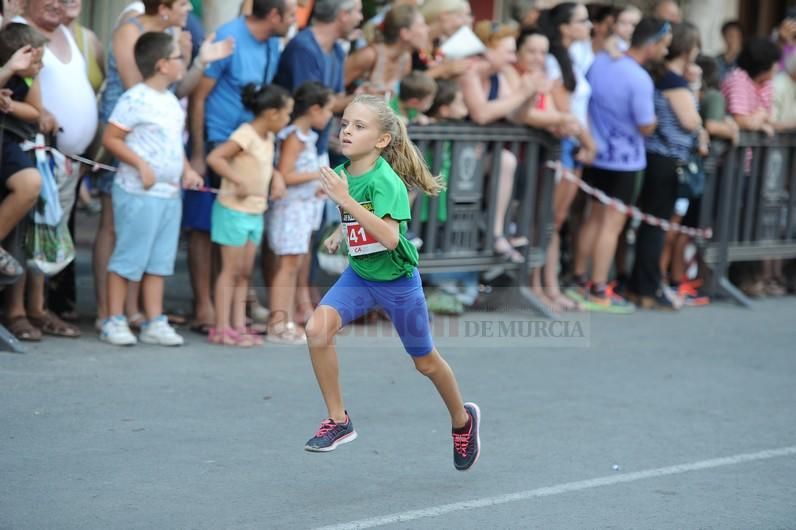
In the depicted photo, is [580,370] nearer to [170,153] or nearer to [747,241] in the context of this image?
[170,153]

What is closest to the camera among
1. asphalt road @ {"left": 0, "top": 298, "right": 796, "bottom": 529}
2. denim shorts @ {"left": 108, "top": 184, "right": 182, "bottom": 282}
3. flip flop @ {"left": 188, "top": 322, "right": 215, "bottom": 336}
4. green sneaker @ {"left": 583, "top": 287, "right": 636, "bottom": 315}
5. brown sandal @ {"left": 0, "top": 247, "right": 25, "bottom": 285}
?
asphalt road @ {"left": 0, "top": 298, "right": 796, "bottom": 529}

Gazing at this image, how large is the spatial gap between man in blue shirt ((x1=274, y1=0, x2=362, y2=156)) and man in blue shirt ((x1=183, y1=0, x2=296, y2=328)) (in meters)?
0.16

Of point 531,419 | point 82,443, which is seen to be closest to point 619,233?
point 531,419

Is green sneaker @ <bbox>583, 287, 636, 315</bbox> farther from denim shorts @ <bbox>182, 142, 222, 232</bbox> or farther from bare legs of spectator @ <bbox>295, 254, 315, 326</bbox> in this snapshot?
denim shorts @ <bbox>182, 142, 222, 232</bbox>

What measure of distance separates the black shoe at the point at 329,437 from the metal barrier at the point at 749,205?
630 centimetres

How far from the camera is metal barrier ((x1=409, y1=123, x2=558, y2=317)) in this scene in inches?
373

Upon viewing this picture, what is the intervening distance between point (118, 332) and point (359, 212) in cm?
299

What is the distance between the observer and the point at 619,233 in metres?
10.9

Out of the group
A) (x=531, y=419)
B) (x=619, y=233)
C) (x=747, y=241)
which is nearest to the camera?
(x=531, y=419)

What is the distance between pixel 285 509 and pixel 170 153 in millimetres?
3264

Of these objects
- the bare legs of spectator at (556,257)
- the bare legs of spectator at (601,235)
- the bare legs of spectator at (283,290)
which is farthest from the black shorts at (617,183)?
the bare legs of spectator at (283,290)

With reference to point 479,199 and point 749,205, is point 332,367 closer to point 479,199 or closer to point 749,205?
point 479,199

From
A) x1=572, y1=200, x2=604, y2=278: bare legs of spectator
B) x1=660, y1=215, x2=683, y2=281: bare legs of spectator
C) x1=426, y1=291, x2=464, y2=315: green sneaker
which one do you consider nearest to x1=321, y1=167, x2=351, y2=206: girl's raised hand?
x1=426, y1=291, x2=464, y2=315: green sneaker

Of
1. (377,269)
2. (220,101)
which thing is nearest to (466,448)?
(377,269)
